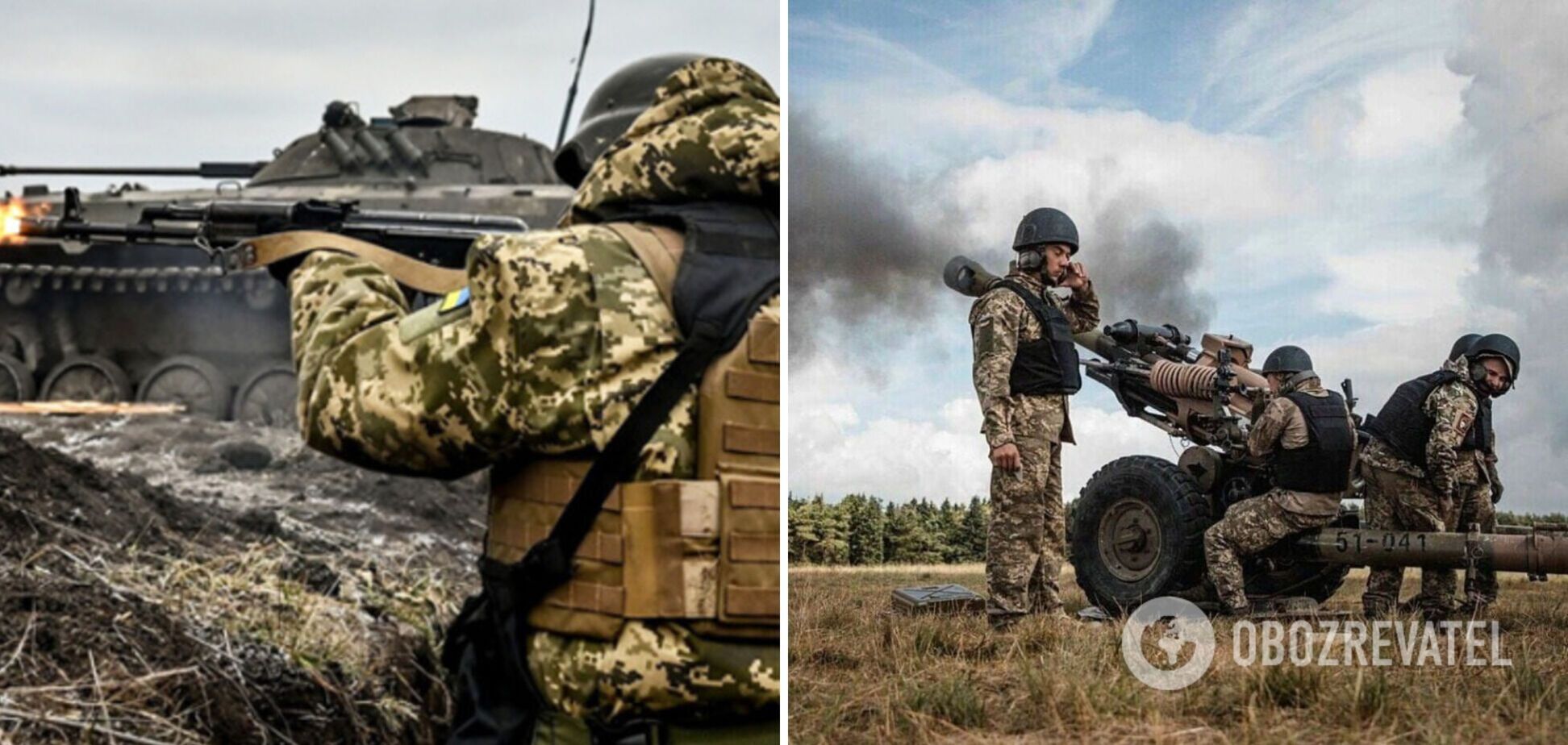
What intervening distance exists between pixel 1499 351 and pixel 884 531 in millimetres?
988

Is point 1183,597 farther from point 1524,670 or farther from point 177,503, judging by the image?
point 177,503

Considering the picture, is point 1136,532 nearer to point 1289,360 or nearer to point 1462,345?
point 1289,360

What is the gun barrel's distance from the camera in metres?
→ 2.78

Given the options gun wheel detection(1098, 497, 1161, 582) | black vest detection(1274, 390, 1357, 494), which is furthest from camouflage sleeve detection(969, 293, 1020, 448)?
black vest detection(1274, 390, 1357, 494)

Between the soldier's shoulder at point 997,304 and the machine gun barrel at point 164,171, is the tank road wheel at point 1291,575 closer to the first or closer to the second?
the soldier's shoulder at point 997,304

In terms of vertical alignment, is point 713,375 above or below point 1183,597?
above

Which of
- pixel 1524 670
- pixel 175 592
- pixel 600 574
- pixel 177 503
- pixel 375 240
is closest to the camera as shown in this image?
pixel 1524 670

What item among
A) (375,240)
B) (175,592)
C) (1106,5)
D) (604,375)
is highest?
(375,240)

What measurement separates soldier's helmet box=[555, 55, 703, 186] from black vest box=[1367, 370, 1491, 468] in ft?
4.94

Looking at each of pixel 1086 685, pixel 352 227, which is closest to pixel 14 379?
pixel 352 227

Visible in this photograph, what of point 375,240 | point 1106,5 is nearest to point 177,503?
point 375,240

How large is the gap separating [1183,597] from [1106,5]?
3.12 ft

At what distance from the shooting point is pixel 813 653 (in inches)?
118

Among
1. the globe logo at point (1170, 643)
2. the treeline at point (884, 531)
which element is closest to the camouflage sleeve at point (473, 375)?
the treeline at point (884, 531)
